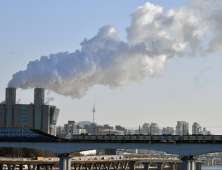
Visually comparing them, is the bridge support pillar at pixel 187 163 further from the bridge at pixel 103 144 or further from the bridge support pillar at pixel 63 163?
the bridge support pillar at pixel 63 163

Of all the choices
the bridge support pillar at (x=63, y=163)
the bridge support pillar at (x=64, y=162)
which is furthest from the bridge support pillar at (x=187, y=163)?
the bridge support pillar at (x=63, y=163)

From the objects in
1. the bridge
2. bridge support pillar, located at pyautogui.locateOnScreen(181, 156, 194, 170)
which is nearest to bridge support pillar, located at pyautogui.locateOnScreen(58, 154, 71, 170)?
the bridge

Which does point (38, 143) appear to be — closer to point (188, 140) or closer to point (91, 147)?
point (91, 147)

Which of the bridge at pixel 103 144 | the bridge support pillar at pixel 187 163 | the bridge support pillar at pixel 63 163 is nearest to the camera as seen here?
the bridge support pillar at pixel 187 163

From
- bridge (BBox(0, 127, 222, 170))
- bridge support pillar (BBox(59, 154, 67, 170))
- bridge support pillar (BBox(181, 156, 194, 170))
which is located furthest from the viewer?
bridge support pillar (BBox(59, 154, 67, 170))

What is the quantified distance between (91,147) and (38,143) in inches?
565

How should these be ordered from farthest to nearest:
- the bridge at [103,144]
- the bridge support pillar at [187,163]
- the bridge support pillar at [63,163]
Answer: the bridge support pillar at [63,163] < the bridge at [103,144] < the bridge support pillar at [187,163]

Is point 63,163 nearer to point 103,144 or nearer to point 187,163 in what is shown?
point 103,144

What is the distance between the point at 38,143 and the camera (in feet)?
320

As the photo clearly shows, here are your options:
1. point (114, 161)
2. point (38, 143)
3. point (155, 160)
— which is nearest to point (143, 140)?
point (38, 143)

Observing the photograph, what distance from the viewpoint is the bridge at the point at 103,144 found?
81.9 metres

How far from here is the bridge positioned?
3226 inches

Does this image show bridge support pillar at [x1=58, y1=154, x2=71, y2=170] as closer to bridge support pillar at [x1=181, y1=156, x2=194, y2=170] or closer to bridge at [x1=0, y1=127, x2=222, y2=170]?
bridge at [x1=0, y1=127, x2=222, y2=170]

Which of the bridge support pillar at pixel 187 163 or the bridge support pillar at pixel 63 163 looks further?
the bridge support pillar at pixel 63 163
